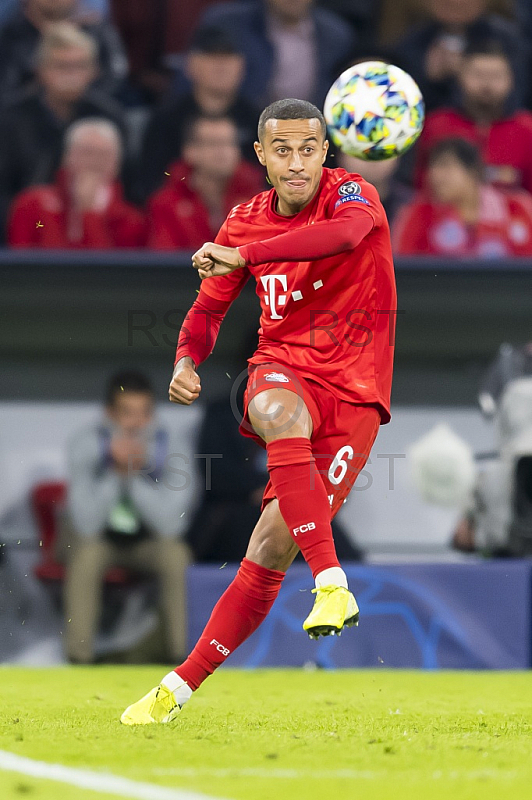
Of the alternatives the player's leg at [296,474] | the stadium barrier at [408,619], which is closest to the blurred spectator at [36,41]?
the stadium barrier at [408,619]

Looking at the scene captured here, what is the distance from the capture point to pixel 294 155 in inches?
143

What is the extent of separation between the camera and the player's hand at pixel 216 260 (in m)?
3.37

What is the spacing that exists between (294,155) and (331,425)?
2.67 feet

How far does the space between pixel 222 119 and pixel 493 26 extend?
2.21 meters

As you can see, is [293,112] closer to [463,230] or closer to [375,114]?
[375,114]

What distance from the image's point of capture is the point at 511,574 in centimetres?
651

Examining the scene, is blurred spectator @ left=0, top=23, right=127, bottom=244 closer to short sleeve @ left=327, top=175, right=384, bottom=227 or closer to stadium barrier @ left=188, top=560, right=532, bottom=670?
stadium barrier @ left=188, top=560, right=532, bottom=670

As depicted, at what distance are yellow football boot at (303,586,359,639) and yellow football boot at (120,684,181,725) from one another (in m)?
0.66

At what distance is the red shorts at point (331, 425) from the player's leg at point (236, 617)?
0.16 metres

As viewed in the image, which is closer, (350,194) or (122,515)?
(350,194)

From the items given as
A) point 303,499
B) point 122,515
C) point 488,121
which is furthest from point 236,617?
point 488,121

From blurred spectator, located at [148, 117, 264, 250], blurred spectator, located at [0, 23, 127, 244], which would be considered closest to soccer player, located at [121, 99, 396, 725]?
blurred spectator, located at [148, 117, 264, 250]

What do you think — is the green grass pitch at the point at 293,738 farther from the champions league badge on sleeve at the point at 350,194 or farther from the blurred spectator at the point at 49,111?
the blurred spectator at the point at 49,111

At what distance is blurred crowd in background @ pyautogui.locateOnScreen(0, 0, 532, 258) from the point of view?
763 centimetres
